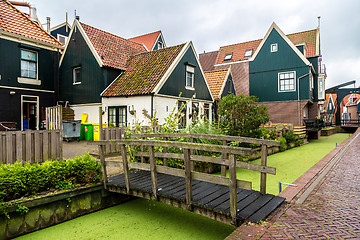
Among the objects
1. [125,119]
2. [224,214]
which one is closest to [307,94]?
[125,119]

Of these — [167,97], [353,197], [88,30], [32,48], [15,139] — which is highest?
[88,30]

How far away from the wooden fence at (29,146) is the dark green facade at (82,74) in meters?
8.69

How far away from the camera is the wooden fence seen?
17.4ft

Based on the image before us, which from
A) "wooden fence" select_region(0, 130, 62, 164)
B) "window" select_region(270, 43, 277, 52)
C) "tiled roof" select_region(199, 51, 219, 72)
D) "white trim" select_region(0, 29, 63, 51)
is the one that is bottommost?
"wooden fence" select_region(0, 130, 62, 164)

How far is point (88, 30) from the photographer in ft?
50.4

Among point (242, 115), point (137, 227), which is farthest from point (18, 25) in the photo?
point (137, 227)

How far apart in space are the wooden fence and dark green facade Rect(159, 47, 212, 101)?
761cm

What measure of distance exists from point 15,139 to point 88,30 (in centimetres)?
1210

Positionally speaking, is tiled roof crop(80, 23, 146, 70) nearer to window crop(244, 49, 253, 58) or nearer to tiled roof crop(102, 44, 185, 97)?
tiled roof crop(102, 44, 185, 97)

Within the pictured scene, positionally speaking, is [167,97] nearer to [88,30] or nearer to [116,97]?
[116,97]

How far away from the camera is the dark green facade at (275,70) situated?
1937 centimetres

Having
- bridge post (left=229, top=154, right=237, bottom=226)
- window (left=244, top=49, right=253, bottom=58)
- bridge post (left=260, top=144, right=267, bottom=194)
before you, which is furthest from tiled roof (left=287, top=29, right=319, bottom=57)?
bridge post (left=229, top=154, right=237, bottom=226)

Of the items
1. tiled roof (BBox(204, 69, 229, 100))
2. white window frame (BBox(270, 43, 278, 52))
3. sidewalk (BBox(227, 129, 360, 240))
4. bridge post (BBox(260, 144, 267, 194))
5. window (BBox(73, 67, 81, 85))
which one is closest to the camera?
sidewalk (BBox(227, 129, 360, 240))

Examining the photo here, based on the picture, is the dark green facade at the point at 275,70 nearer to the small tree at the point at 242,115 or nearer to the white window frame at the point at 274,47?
the white window frame at the point at 274,47
